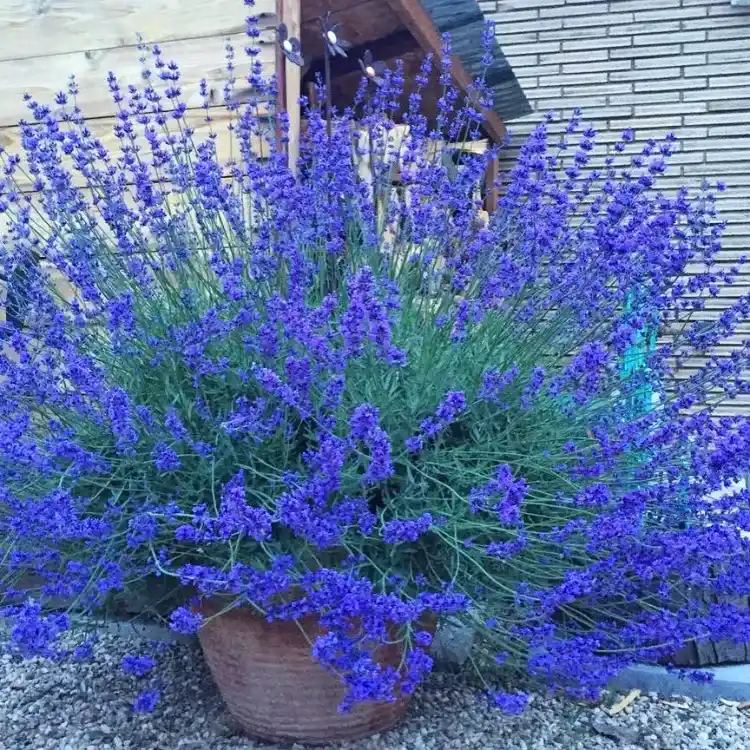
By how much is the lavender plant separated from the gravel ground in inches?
7.1

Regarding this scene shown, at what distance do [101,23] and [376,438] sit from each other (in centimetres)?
303

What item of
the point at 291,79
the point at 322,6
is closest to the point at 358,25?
the point at 322,6

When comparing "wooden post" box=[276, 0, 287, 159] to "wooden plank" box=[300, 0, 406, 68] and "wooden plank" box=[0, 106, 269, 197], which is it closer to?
"wooden plank" box=[0, 106, 269, 197]

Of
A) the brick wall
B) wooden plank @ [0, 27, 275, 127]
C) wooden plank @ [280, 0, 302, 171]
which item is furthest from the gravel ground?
the brick wall

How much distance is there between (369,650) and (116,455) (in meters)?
0.76

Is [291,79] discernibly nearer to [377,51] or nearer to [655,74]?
[377,51]

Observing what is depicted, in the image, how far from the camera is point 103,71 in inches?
153

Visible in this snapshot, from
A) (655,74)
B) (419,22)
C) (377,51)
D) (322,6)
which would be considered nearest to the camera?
(419,22)

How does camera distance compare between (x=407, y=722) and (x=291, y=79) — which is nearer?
(x=407, y=722)

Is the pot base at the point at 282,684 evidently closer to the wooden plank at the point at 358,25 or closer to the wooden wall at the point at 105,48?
the wooden wall at the point at 105,48

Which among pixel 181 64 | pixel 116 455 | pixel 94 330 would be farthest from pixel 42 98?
pixel 116 455

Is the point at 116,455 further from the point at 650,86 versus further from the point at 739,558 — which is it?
the point at 650,86

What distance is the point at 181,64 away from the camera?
372 centimetres

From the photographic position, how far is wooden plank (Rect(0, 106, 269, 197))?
143 inches
